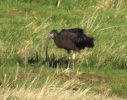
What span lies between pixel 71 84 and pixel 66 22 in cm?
947

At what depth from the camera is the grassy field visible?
45.5ft

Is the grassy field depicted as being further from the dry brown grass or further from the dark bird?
the dark bird

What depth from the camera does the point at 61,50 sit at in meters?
18.2

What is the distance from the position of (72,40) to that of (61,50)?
2121 mm

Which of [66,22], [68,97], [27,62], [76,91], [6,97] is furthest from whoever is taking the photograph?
[66,22]

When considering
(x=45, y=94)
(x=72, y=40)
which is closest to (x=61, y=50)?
(x=72, y=40)

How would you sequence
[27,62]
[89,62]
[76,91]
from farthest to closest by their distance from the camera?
[89,62] → [27,62] → [76,91]

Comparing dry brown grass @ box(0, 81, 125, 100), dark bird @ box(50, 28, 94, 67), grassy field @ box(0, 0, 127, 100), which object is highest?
dark bird @ box(50, 28, 94, 67)

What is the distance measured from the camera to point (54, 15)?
23266 millimetres

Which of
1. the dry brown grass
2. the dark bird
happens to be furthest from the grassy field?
the dark bird

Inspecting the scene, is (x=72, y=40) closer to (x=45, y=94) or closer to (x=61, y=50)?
(x=61, y=50)

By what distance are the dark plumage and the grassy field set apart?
1.46 ft

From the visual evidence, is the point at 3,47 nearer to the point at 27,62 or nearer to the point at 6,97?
the point at 27,62

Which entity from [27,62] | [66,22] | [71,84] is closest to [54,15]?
[66,22]
